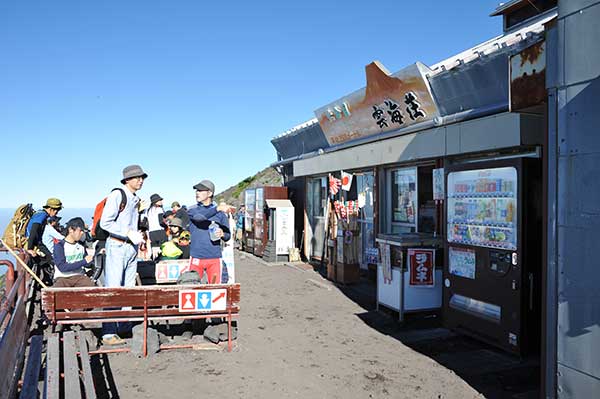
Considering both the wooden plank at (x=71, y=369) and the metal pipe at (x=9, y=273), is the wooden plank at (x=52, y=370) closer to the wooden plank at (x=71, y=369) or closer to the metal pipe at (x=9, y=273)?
the wooden plank at (x=71, y=369)

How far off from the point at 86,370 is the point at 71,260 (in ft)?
8.18

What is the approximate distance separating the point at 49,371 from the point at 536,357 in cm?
517

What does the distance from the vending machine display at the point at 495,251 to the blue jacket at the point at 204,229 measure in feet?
10.3

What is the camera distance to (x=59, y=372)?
407cm

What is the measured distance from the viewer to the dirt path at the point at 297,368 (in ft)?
14.7

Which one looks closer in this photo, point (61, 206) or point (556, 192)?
point (556, 192)

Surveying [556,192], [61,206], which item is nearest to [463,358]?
[556,192]

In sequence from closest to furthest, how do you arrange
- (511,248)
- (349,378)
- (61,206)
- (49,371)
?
(49,371) → (349,378) → (511,248) → (61,206)

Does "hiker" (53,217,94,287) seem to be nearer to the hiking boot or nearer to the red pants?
the hiking boot

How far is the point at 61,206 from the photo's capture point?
323 inches

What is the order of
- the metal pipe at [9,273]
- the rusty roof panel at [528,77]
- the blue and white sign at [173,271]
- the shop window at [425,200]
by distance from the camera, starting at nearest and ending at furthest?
1. the rusty roof panel at [528,77]
2. the metal pipe at [9,273]
3. the blue and white sign at [173,271]
4. the shop window at [425,200]

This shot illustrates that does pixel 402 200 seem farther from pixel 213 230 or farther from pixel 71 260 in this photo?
pixel 71 260

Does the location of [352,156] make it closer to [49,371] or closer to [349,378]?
[349,378]

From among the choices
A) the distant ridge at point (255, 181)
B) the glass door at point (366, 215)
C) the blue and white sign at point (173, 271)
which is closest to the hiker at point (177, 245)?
the blue and white sign at point (173, 271)
